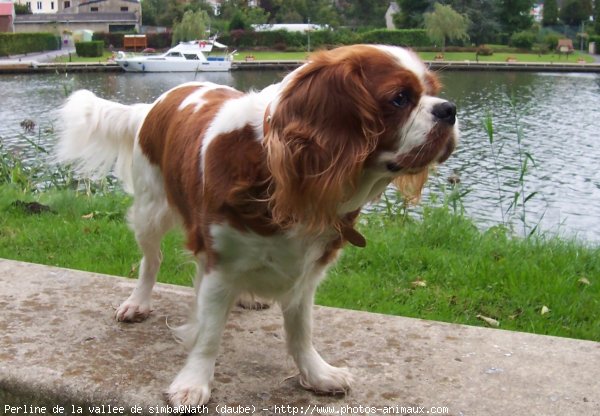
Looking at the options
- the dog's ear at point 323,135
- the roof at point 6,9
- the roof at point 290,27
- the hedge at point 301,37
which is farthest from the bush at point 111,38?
the dog's ear at point 323,135

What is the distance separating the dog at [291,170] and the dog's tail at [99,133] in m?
0.46

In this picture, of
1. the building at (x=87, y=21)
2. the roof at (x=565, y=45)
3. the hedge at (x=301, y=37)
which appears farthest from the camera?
the building at (x=87, y=21)

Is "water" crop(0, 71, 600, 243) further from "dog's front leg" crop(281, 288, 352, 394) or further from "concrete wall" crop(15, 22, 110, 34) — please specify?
"concrete wall" crop(15, 22, 110, 34)

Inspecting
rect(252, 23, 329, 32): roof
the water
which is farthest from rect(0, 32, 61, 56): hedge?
the water

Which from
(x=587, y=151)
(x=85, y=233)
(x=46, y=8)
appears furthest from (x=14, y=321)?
(x=46, y=8)

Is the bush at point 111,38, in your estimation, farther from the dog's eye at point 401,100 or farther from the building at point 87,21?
the dog's eye at point 401,100

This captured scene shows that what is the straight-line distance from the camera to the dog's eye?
7.16ft

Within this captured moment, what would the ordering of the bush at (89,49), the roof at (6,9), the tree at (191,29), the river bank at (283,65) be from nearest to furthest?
the river bank at (283,65) → the bush at (89,49) → the tree at (191,29) → the roof at (6,9)

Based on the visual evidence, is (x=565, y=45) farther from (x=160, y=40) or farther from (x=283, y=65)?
(x=160, y=40)

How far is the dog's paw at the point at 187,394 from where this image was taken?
8.54 feet

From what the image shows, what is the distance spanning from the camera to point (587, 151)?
590 inches

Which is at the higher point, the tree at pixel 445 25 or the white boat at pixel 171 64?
the tree at pixel 445 25

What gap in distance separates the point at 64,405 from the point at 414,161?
165cm

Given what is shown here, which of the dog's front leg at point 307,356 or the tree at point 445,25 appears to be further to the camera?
the tree at point 445,25
